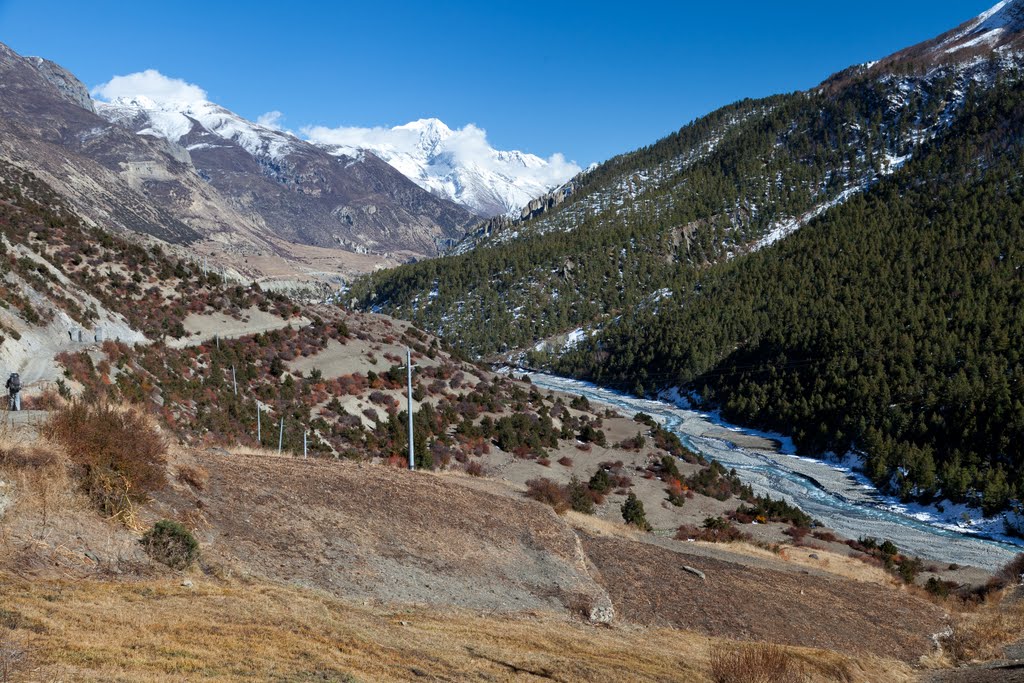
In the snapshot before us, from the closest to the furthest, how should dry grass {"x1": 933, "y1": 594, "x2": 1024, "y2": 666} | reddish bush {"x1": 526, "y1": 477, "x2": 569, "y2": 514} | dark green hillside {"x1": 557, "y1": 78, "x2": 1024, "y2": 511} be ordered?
dry grass {"x1": 933, "y1": 594, "x2": 1024, "y2": 666} < reddish bush {"x1": 526, "y1": 477, "x2": 569, "y2": 514} < dark green hillside {"x1": 557, "y1": 78, "x2": 1024, "y2": 511}

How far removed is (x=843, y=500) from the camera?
57.2 m

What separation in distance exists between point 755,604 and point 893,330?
78.9m

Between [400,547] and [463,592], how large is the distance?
5.88ft

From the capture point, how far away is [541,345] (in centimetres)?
13450

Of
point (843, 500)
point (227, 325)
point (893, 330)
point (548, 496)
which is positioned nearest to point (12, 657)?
point (548, 496)

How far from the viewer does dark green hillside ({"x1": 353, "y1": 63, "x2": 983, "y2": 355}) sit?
474 ft

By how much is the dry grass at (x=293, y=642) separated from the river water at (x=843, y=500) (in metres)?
39.7

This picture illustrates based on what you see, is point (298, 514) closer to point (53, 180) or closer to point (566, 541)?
point (566, 541)

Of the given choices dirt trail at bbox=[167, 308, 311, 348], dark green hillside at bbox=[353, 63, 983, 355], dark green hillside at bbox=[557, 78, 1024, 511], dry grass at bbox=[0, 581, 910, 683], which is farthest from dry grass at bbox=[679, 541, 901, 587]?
dark green hillside at bbox=[353, 63, 983, 355]

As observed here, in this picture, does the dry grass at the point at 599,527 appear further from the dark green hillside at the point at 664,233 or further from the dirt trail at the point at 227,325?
the dark green hillside at the point at 664,233

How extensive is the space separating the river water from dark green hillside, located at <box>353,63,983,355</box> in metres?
58.4

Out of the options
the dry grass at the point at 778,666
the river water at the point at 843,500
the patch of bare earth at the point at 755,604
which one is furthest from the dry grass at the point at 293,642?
the river water at the point at 843,500

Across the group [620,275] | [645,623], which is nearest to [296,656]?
[645,623]

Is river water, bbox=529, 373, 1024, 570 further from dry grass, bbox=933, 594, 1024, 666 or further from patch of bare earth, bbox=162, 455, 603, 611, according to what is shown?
patch of bare earth, bbox=162, 455, 603, 611
